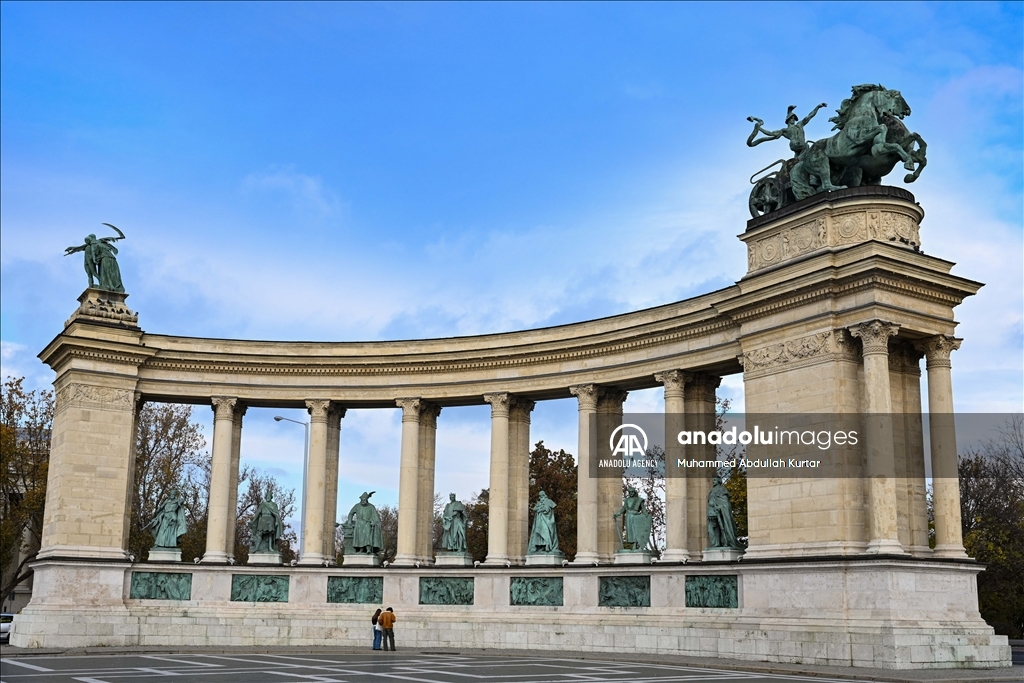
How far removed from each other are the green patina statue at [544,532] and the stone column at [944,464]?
49.5 ft

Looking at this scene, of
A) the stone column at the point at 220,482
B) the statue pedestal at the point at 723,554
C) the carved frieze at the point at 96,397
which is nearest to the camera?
the statue pedestal at the point at 723,554

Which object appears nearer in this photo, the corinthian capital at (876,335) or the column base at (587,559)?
the corinthian capital at (876,335)

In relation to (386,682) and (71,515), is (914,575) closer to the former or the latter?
(386,682)

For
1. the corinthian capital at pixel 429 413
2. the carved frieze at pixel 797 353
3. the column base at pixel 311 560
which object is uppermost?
the carved frieze at pixel 797 353

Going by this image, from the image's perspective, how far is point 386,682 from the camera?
2505 cm

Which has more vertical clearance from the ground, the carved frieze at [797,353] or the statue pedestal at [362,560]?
the carved frieze at [797,353]

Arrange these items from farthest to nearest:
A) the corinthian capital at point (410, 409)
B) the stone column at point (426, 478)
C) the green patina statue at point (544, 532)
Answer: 1. the stone column at point (426, 478)
2. the corinthian capital at point (410, 409)
3. the green patina statue at point (544, 532)

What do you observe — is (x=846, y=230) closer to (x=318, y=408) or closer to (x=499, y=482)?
(x=499, y=482)

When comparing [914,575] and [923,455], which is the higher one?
[923,455]

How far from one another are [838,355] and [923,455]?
4890 millimetres

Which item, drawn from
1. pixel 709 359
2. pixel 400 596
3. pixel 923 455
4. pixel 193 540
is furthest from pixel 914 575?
pixel 193 540

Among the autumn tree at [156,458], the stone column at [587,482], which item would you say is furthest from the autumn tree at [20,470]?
the stone column at [587,482]

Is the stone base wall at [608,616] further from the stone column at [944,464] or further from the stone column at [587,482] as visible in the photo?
the stone column at [587,482]

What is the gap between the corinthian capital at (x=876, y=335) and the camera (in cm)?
3234
